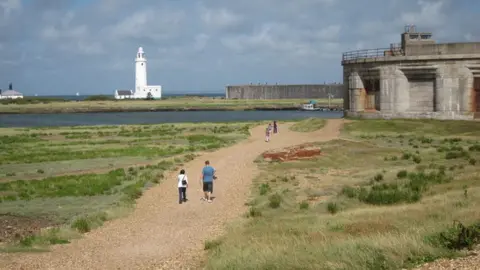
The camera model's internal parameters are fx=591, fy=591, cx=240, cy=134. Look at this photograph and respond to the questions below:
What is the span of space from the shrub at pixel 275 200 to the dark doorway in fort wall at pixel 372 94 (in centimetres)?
3018

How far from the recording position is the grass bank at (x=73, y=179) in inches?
733

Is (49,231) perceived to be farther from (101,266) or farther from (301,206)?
(301,206)

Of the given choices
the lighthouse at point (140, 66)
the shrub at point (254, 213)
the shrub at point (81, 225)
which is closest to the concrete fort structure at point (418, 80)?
the shrub at point (254, 213)

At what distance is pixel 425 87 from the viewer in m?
46.4

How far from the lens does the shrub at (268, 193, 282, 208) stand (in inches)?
784

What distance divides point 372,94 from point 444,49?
7.09 meters

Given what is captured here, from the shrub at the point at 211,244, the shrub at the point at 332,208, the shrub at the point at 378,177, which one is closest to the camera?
the shrub at the point at 211,244

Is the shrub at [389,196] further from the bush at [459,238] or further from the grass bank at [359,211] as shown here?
the bush at [459,238]

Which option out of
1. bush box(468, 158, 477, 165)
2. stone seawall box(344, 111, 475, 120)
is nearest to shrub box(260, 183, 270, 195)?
bush box(468, 158, 477, 165)

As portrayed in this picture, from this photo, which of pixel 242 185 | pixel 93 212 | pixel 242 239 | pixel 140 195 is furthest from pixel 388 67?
pixel 242 239

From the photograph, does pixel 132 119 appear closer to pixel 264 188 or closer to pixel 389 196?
pixel 264 188

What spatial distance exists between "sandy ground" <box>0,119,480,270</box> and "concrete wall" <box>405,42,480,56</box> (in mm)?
24203

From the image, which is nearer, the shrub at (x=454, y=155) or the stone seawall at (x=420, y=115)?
the shrub at (x=454, y=155)

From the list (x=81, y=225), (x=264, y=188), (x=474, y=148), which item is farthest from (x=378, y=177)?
(x=81, y=225)
